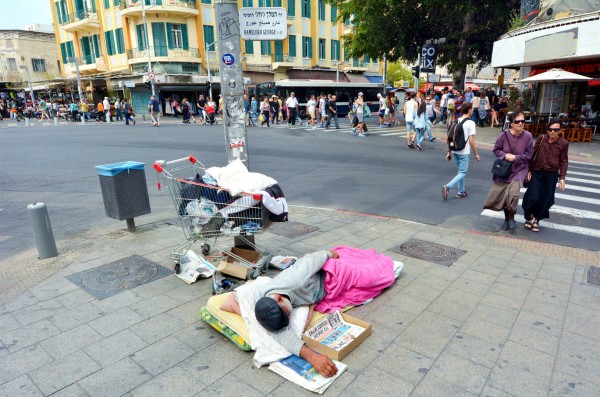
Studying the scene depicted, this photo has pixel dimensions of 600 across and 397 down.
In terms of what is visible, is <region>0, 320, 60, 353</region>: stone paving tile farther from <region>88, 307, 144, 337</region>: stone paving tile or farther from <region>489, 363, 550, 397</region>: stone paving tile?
<region>489, 363, 550, 397</region>: stone paving tile

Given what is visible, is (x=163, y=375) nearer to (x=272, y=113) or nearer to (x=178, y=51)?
(x=272, y=113)

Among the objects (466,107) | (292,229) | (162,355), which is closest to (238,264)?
(162,355)

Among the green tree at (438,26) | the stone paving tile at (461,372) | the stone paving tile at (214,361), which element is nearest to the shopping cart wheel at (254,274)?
the stone paving tile at (214,361)

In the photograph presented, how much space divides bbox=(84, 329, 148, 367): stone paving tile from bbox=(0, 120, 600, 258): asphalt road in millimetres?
3369

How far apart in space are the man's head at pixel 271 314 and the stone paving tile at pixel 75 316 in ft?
5.84

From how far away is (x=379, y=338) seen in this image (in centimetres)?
347

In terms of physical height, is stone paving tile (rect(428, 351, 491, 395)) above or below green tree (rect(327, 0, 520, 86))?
below

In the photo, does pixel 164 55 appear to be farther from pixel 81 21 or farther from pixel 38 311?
pixel 38 311

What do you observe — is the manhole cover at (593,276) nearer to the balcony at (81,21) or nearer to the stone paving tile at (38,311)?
the stone paving tile at (38,311)

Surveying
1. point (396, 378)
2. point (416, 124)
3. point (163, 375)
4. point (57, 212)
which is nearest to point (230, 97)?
point (163, 375)

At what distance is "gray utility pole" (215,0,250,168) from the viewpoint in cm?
488

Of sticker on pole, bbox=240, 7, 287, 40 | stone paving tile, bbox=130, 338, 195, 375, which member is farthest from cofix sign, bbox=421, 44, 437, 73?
stone paving tile, bbox=130, 338, 195, 375

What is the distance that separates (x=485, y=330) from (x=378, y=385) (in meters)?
1.30

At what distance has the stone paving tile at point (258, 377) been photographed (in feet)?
9.46
